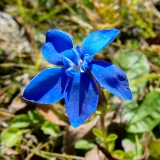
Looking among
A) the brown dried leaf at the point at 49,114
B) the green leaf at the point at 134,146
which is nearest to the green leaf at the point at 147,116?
the green leaf at the point at 134,146

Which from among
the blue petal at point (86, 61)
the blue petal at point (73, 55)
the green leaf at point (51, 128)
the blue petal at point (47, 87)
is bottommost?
the green leaf at point (51, 128)

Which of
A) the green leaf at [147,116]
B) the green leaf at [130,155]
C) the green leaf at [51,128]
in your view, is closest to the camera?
the green leaf at [130,155]

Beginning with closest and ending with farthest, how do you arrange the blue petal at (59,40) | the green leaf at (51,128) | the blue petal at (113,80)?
1. the blue petal at (113,80)
2. the blue petal at (59,40)
3. the green leaf at (51,128)

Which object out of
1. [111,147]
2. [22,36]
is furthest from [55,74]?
[22,36]

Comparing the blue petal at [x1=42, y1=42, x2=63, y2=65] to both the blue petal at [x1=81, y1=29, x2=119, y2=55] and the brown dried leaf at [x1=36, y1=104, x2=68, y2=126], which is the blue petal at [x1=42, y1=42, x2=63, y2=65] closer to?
the blue petal at [x1=81, y1=29, x2=119, y2=55]

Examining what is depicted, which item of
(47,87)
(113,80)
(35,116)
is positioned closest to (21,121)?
(35,116)

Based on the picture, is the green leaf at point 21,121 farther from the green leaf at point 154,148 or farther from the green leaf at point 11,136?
the green leaf at point 154,148

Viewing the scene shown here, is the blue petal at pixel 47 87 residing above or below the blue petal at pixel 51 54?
below

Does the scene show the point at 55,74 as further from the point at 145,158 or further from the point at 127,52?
the point at 127,52

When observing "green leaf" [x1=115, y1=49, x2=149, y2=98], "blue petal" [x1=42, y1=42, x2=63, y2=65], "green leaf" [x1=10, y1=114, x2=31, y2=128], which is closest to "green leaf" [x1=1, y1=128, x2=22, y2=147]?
"green leaf" [x1=10, y1=114, x2=31, y2=128]
